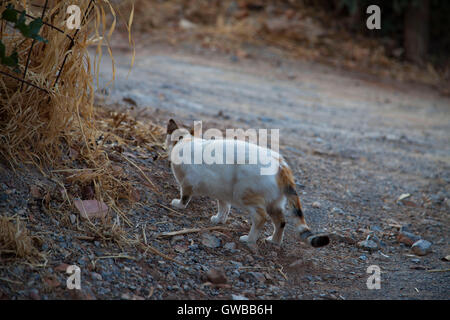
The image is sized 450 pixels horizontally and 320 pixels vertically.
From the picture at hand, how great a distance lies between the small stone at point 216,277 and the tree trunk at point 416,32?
11.3m

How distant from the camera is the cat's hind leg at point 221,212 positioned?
13.3ft

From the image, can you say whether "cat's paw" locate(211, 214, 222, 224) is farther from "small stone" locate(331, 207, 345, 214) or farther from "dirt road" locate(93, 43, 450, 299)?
"small stone" locate(331, 207, 345, 214)

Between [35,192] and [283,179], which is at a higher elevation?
[283,179]

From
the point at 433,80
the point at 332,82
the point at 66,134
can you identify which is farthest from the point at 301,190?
the point at 433,80

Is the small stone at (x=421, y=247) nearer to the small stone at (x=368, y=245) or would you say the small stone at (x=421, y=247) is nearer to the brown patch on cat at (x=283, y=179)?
the small stone at (x=368, y=245)

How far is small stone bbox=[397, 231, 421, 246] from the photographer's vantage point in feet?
14.6

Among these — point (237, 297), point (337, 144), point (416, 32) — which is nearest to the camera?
point (237, 297)

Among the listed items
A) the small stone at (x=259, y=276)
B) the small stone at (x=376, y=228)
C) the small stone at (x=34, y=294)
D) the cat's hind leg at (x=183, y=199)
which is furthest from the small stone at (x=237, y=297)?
the small stone at (x=376, y=228)

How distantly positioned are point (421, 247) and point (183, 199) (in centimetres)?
211

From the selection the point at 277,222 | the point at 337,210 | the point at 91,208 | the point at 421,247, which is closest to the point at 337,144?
the point at 337,210

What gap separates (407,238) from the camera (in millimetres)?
4477

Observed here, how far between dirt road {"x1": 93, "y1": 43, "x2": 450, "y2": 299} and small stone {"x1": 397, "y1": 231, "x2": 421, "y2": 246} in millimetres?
58

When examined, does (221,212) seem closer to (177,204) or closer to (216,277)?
(177,204)

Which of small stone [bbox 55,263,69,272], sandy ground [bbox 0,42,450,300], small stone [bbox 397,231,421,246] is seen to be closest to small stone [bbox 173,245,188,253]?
sandy ground [bbox 0,42,450,300]
